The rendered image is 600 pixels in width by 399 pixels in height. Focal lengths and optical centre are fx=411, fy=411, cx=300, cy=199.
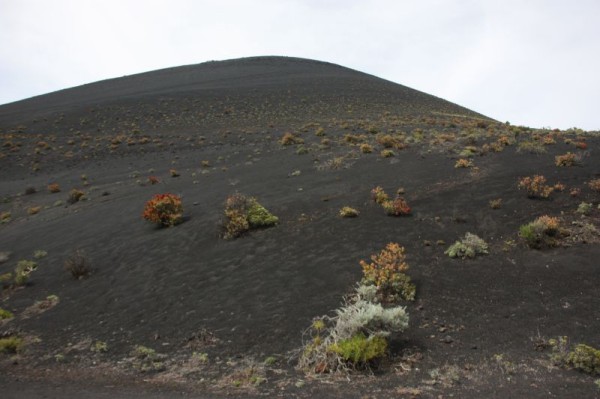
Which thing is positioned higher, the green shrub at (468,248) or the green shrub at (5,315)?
the green shrub at (468,248)

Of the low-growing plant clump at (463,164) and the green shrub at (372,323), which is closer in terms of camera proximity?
the green shrub at (372,323)

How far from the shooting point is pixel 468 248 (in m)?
11.2

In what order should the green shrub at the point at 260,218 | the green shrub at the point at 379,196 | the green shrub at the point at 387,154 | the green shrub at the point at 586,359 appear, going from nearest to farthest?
1. the green shrub at the point at 586,359
2. the green shrub at the point at 260,218
3. the green shrub at the point at 379,196
4. the green shrub at the point at 387,154

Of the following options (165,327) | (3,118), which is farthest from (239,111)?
(165,327)

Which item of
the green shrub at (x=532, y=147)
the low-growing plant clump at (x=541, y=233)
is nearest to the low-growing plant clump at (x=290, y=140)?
the green shrub at (x=532, y=147)

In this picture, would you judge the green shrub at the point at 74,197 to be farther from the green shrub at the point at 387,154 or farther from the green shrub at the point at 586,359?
the green shrub at the point at 586,359

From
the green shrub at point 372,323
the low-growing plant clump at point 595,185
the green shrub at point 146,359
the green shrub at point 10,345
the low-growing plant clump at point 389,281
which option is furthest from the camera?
the low-growing plant clump at point 595,185

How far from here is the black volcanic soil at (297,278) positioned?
Result: 7512mm

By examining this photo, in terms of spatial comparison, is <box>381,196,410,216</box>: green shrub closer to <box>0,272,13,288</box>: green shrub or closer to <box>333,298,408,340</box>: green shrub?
<box>333,298,408,340</box>: green shrub

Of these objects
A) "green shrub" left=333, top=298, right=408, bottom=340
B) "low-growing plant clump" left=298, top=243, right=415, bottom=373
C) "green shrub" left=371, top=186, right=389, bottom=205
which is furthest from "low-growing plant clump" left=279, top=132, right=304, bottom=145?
"green shrub" left=333, top=298, right=408, bottom=340

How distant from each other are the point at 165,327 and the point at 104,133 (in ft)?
130

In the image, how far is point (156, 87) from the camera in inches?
2569

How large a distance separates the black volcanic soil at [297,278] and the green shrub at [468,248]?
10.5 inches

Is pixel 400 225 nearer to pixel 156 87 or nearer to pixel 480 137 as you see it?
pixel 480 137
